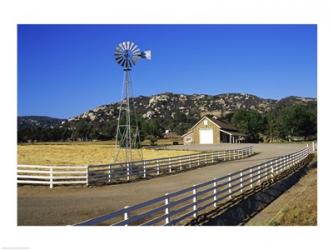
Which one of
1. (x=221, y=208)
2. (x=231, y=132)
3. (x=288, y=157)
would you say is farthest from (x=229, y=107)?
(x=221, y=208)

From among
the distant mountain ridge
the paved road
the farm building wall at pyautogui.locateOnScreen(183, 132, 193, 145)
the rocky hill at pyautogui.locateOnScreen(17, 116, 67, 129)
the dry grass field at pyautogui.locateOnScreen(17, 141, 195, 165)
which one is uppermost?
the distant mountain ridge

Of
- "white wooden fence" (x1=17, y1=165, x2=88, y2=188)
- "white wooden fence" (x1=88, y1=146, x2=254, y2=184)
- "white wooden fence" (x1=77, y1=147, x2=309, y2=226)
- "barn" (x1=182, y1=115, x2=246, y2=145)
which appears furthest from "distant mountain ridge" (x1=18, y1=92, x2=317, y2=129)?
"white wooden fence" (x1=17, y1=165, x2=88, y2=188)

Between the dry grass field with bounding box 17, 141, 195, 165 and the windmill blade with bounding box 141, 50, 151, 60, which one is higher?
the windmill blade with bounding box 141, 50, 151, 60

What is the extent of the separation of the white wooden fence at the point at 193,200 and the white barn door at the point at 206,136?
30069 millimetres

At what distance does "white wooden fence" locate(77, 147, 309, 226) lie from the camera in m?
10.4

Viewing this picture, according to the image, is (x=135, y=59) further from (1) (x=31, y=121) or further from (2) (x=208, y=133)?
(2) (x=208, y=133)

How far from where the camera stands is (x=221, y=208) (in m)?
13.9

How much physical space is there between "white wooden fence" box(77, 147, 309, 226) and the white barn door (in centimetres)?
3007

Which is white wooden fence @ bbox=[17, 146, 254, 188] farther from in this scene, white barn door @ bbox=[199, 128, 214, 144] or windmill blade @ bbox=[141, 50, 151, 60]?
white barn door @ bbox=[199, 128, 214, 144]

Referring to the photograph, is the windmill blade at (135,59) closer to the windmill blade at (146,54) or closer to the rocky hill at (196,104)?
the windmill blade at (146,54)

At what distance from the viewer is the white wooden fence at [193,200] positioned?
10418 mm

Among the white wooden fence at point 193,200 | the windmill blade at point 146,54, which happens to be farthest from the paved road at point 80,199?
the windmill blade at point 146,54
